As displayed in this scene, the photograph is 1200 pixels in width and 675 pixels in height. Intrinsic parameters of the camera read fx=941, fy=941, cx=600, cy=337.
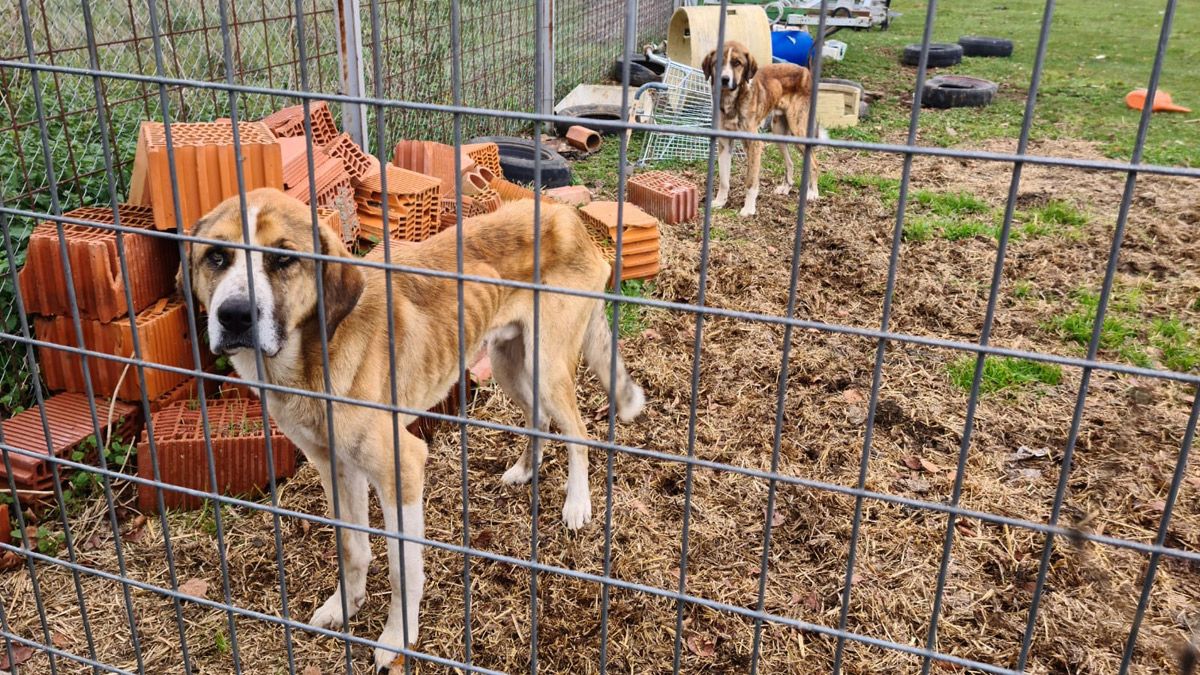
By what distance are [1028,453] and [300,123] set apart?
449cm

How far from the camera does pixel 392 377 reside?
Result: 2.09m

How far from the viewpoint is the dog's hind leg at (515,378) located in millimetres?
4102

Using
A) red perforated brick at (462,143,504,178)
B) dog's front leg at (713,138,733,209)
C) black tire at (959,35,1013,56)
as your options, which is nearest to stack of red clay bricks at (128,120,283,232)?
red perforated brick at (462,143,504,178)

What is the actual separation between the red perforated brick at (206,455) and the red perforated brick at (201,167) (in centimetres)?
86

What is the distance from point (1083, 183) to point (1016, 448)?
5415 millimetres

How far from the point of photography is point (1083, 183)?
29.1 feet

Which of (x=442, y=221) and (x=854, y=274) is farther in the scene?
(x=854, y=274)

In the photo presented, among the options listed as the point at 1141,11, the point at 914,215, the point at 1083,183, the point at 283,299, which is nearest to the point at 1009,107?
the point at 1083,183

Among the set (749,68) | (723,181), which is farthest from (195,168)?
(749,68)

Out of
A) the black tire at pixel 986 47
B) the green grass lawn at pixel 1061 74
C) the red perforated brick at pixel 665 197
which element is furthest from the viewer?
the black tire at pixel 986 47

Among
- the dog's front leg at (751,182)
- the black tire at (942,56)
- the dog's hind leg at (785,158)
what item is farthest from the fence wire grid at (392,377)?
the black tire at (942,56)

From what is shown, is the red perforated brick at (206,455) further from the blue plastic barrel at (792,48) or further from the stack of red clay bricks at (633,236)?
the blue plastic barrel at (792,48)

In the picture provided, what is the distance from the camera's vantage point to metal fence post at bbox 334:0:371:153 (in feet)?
20.7

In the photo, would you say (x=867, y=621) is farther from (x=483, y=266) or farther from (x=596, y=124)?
(x=596, y=124)
